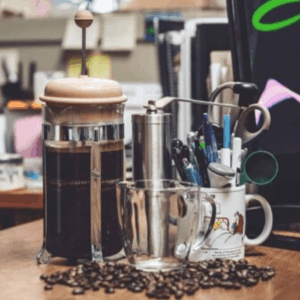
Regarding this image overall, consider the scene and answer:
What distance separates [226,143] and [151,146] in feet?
0.35

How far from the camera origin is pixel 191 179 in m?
0.88

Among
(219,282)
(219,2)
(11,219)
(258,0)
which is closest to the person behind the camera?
(219,282)

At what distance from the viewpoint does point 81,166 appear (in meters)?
0.83

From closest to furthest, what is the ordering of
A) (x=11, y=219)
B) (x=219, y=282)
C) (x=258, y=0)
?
(x=219, y=282), (x=258, y=0), (x=11, y=219)

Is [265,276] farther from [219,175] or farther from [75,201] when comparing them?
[75,201]

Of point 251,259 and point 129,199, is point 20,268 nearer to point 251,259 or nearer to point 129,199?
point 129,199

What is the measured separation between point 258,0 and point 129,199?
407 millimetres

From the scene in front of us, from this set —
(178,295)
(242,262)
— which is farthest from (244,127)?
(178,295)

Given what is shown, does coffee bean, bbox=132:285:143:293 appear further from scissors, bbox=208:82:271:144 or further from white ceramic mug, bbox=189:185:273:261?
scissors, bbox=208:82:271:144

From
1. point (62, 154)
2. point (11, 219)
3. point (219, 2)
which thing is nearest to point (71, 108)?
point (62, 154)

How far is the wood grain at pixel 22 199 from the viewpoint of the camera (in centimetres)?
162

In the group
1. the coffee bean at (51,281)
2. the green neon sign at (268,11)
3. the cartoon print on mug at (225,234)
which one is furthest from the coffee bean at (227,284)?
the green neon sign at (268,11)

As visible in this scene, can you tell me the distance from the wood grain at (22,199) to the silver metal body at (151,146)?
0.77m

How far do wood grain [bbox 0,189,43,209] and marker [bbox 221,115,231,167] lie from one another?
85 cm
